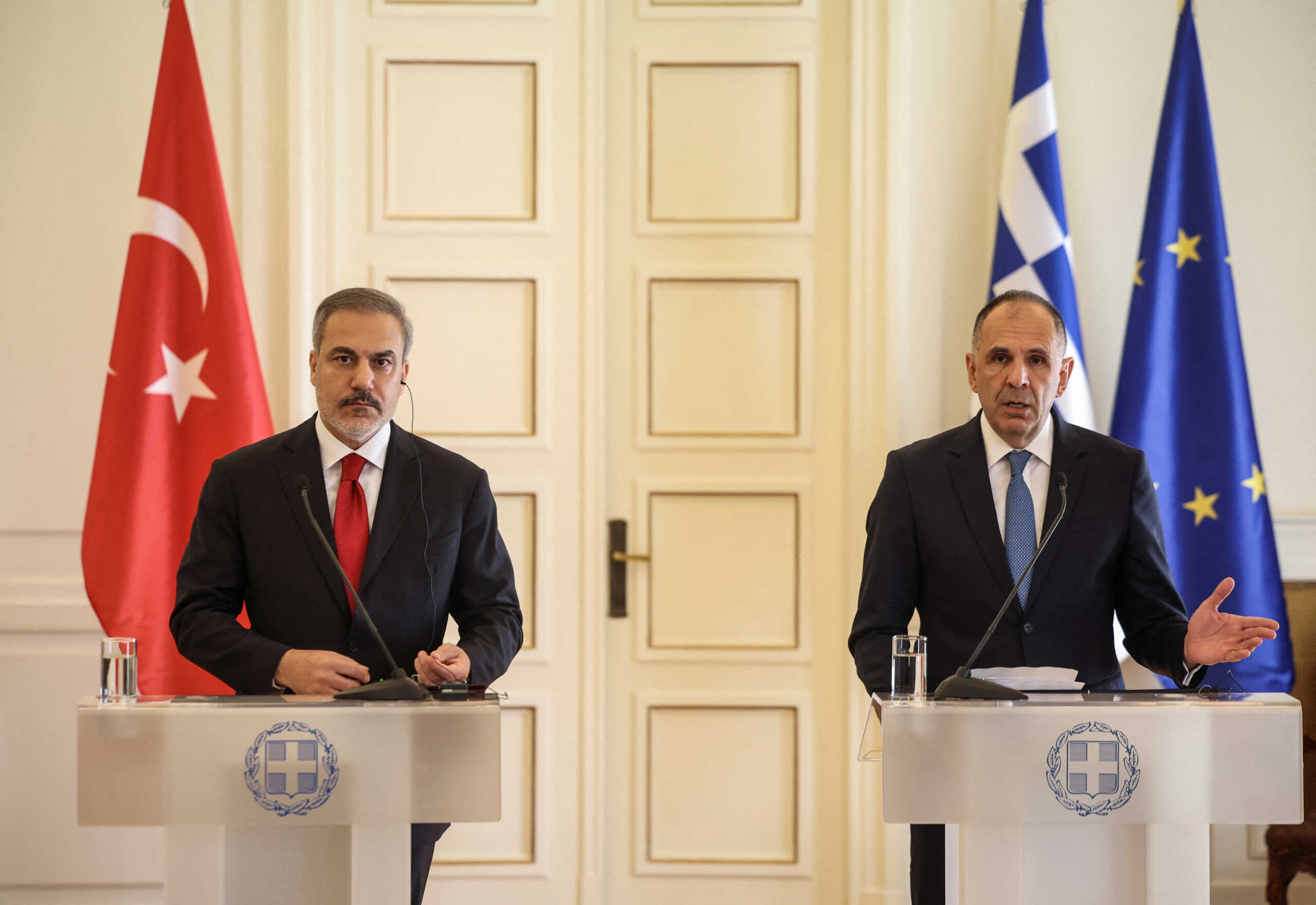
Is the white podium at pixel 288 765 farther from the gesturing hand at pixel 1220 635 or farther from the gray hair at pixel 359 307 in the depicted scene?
the gesturing hand at pixel 1220 635

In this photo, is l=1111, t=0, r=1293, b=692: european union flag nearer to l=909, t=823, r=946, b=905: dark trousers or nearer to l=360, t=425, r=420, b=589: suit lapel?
l=909, t=823, r=946, b=905: dark trousers

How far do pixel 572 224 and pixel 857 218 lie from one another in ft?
2.91

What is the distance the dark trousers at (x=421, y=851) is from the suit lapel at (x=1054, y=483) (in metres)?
1.23

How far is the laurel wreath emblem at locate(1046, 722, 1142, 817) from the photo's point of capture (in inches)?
61.7

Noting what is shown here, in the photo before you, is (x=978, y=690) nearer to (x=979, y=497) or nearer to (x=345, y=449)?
(x=979, y=497)

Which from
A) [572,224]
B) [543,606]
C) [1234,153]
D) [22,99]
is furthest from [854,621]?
[22,99]

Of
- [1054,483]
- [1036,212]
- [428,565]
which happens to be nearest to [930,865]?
[1054,483]

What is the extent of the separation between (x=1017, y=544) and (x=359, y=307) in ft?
4.56

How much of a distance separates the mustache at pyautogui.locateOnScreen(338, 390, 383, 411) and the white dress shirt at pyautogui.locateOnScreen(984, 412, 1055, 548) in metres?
1.25

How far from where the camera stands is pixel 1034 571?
2145mm

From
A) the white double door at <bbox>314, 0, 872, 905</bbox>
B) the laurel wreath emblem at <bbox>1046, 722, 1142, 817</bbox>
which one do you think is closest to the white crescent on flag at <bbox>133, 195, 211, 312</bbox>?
the white double door at <bbox>314, 0, 872, 905</bbox>

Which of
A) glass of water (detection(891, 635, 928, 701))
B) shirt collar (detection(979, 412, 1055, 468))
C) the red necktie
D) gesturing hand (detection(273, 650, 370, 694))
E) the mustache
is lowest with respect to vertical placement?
gesturing hand (detection(273, 650, 370, 694))

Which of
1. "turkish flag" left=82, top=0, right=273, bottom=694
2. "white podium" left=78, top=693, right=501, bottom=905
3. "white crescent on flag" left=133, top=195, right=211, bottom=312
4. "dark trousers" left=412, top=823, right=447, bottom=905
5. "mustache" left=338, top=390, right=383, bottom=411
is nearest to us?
"white podium" left=78, top=693, right=501, bottom=905

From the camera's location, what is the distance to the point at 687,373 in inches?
136
